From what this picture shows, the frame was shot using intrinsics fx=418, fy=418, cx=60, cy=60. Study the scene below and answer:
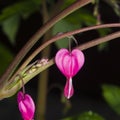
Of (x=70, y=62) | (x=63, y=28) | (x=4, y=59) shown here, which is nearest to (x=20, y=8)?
(x=63, y=28)

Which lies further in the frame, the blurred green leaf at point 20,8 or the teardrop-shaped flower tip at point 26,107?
the blurred green leaf at point 20,8

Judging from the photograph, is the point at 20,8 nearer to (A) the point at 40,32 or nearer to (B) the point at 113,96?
(B) the point at 113,96

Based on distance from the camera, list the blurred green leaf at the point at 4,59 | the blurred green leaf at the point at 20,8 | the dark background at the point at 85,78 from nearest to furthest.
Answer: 1. the blurred green leaf at the point at 20,8
2. the blurred green leaf at the point at 4,59
3. the dark background at the point at 85,78

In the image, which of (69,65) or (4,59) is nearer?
(69,65)

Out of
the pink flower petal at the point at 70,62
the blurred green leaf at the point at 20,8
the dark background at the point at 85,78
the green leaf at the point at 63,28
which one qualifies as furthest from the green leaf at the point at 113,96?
the dark background at the point at 85,78

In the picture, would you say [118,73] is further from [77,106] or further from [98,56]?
[77,106]

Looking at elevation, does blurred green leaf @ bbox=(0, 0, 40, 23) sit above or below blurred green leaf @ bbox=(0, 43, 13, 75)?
below

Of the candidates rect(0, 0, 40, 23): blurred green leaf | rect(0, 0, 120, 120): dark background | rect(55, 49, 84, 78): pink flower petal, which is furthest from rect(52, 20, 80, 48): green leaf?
rect(0, 0, 120, 120): dark background

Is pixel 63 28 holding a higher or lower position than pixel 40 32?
higher

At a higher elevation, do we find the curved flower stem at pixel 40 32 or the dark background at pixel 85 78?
the dark background at pixel 85 78

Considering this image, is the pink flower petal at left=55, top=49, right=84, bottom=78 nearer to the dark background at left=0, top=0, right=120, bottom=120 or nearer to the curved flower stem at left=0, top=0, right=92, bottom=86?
the curved flower stem at left=0, top=0, right=92, bottom=86

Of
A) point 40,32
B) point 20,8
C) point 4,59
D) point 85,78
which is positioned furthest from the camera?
point 85,78

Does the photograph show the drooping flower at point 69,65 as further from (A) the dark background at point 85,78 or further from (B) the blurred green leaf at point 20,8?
(A) the dark background at point 85,78
